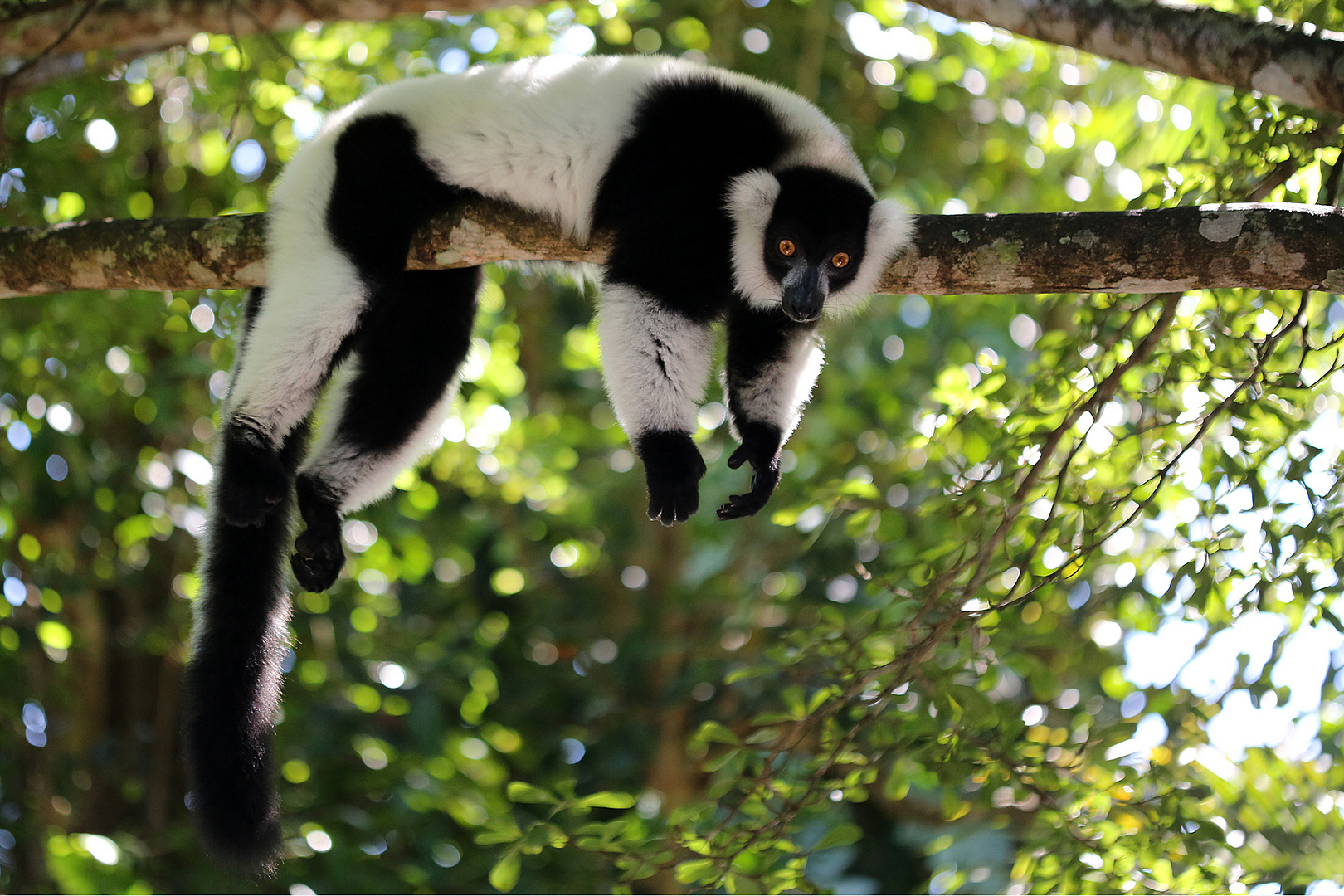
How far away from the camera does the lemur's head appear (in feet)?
11.6

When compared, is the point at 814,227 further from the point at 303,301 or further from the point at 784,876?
the point at 784,876

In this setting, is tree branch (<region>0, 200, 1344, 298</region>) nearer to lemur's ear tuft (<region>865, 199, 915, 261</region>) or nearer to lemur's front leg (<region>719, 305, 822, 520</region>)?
lemur's ear tuft (<region>865, 199, 915, 261</region>)

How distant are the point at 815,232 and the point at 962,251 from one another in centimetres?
69

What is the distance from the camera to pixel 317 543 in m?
3.62

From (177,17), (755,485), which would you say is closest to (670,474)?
(755,485)

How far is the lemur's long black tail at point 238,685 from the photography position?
3025 millimetres

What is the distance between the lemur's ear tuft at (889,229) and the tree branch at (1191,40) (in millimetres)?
644

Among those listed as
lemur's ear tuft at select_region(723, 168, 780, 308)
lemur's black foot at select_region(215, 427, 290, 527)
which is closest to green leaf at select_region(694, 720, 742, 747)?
lemur's ear tuft at select_region(723, 168, 780, 308)

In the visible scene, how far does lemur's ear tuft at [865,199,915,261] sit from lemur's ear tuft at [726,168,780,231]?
34 centimetres

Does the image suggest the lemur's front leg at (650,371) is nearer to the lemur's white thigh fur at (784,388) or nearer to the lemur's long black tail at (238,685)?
the lemur's white thigh fur at (784,388)

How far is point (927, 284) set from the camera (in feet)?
10.4

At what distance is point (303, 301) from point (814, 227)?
1685mm

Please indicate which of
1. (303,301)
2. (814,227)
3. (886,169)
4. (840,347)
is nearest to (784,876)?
(814,227)

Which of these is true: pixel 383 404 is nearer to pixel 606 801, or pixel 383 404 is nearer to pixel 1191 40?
pixel 606 801
